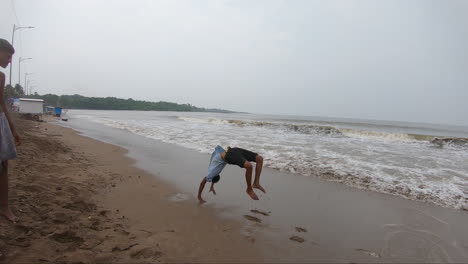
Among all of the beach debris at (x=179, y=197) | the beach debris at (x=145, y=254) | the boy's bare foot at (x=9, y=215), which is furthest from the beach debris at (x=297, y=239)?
the boy's bare foot at (x=9, y=215)

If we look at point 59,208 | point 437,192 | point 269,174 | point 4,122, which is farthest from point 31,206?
point 437,192

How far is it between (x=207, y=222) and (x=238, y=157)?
4.00 ft

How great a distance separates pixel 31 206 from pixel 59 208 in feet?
1.05

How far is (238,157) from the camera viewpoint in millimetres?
4719

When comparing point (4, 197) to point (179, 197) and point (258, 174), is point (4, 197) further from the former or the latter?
point (258, 174)

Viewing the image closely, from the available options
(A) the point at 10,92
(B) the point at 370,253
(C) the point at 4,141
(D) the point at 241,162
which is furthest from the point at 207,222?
(A) the point at 10,92

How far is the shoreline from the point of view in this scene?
2801 mm

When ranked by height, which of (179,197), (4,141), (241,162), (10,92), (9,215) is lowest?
(179,197)

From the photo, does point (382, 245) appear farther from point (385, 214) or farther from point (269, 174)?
point (269, 174)

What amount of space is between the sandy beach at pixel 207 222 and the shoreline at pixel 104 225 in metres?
0.01

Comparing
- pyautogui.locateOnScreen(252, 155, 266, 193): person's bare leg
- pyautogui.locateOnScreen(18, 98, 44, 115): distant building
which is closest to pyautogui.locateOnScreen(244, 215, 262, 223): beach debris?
pyautogui.locateOnScreen(252, 155, 266, 193): person's bare leg

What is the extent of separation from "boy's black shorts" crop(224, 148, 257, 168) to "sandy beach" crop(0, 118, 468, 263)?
819 mm

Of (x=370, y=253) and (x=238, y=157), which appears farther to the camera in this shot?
(x=238, y=157)

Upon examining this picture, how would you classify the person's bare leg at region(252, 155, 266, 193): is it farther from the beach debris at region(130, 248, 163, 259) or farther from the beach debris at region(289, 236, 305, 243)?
the beach debris at region(130, 248, 163, 259)
